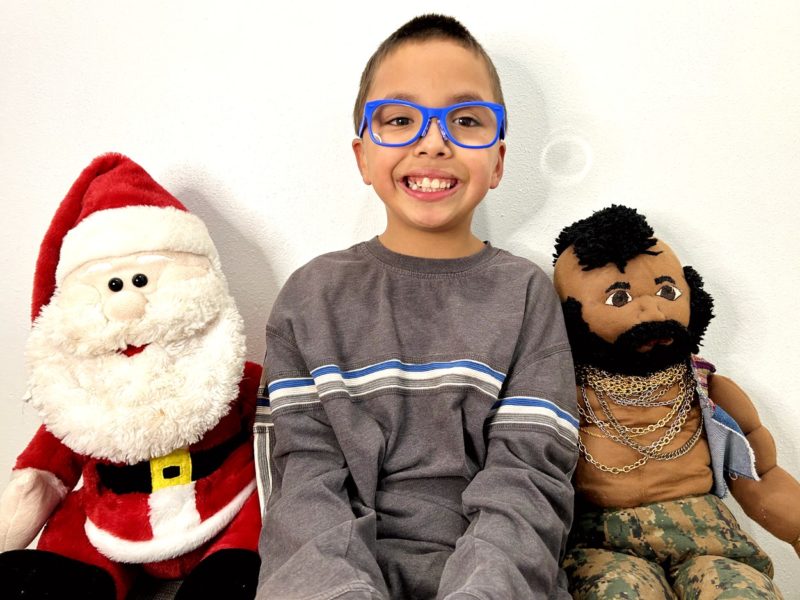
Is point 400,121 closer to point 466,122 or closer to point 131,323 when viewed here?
point 466,122

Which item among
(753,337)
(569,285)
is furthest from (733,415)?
(569,285)

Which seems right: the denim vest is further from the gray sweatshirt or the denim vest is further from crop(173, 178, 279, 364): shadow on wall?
crop(173, 178, 279, 364): shadow on wall

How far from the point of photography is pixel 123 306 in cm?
84

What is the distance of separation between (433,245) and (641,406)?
0.38 metres

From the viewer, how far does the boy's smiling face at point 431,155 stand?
2.93 feet

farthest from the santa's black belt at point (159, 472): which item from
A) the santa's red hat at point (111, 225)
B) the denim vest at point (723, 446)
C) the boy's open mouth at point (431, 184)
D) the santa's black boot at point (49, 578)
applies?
the denim vest at point (723, 446)

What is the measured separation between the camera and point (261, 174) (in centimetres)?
115

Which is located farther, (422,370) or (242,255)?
(242,255)

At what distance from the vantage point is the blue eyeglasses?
2.91 feet

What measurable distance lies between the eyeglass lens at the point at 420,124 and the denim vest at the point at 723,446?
47 cm

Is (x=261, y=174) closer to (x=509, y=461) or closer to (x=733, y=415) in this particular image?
(x=509, y=461)

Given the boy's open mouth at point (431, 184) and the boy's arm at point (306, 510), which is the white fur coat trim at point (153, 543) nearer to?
the boy's arm at point (306, 510)

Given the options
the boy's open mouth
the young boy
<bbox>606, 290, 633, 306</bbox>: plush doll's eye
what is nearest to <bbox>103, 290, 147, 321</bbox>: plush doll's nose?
the young boy

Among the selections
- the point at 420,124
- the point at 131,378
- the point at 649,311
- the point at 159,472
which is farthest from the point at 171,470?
the point at 649,311
